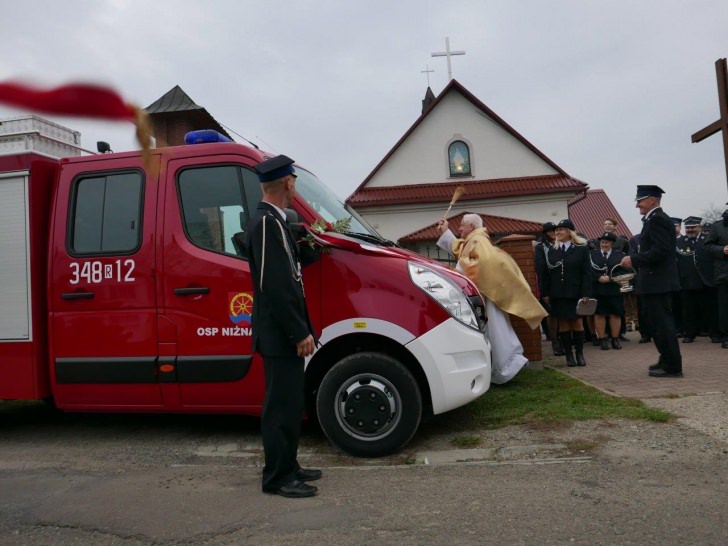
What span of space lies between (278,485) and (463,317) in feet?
5.76

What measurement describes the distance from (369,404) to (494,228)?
20.8 meters

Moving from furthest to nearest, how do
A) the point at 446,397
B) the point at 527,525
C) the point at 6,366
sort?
the point at 6,366 < the point at 446,397 < the point at 527,525

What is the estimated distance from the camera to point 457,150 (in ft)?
88.2

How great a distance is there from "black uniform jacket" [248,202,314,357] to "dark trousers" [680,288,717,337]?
839 centimetres

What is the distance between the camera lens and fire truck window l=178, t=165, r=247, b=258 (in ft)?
15.5

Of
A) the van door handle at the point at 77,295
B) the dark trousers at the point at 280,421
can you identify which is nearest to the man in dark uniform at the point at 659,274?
the dark trousers at the point at 280,421

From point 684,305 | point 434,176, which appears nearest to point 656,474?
point 684,305

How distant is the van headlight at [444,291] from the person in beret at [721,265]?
5933 mm

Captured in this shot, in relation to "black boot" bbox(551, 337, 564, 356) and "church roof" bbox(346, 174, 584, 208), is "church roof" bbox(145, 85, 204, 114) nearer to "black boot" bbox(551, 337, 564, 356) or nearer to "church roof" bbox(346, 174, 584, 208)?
"black boot" bbox(551, 337, 564, 356)

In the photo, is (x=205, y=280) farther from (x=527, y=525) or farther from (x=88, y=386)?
(x=527, y=525)

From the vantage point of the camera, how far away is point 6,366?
5.02 metres

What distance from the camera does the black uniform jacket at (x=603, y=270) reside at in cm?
957

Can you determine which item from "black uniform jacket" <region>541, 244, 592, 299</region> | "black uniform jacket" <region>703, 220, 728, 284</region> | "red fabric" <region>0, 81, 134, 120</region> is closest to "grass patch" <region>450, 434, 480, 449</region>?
"red fabric" <region>0, 81, 134, 120</region>

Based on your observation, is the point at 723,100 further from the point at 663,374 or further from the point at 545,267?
the point at 663,374
